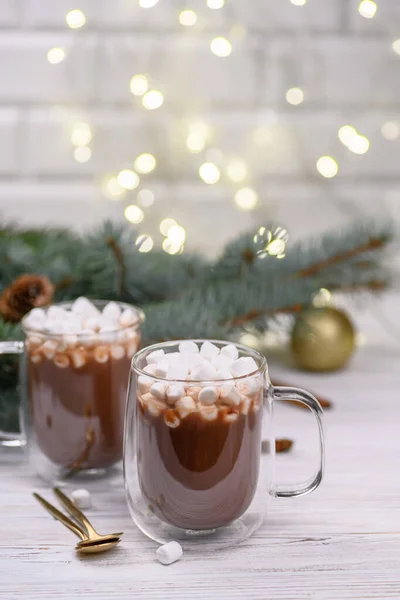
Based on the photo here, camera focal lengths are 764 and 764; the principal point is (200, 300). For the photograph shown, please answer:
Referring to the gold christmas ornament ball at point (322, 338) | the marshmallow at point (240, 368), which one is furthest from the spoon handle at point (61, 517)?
the gold christmas ornament ball at point (322, 338)

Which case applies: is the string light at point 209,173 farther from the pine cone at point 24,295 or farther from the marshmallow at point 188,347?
the marshmallow at point 188,347

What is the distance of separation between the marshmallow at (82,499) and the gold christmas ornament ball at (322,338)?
19.0 inches

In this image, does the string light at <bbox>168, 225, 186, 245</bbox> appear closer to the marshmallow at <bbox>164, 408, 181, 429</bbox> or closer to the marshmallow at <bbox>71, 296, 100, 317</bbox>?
the marshmallow at <bbox>71, 296, 100, 317</bbox>

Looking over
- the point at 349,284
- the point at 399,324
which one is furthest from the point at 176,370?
the point at 399,324

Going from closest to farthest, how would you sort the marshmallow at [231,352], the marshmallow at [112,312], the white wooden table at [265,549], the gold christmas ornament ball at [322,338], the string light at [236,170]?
the white wooden table at [265,549] → the marshmallow at [231,352] → the marshmallow at [112,312] → the gold christmas ornament ball at [322,338] → the string light at [236,170]

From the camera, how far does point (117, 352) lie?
0.82 metres

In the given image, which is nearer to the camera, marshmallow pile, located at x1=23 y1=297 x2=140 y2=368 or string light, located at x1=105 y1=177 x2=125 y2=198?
marshmallow pile, located at x1=23 y1=297 x2=140 y2=368

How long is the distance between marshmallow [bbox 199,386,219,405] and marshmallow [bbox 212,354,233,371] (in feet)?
0.13

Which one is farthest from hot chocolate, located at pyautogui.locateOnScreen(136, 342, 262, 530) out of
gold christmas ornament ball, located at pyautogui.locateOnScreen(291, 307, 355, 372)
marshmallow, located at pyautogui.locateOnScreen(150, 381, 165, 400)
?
gold christmas ornament ball, located at pyautogui.locateOnScreen(291, 307, 355, 372)

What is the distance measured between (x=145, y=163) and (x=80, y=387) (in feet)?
2.41

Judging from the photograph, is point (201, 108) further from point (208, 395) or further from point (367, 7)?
point (208, 395)

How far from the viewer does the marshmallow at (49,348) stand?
31.5 inches

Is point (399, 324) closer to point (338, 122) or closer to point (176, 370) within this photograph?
point (338, 122)

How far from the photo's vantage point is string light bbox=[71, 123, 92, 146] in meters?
1.43
